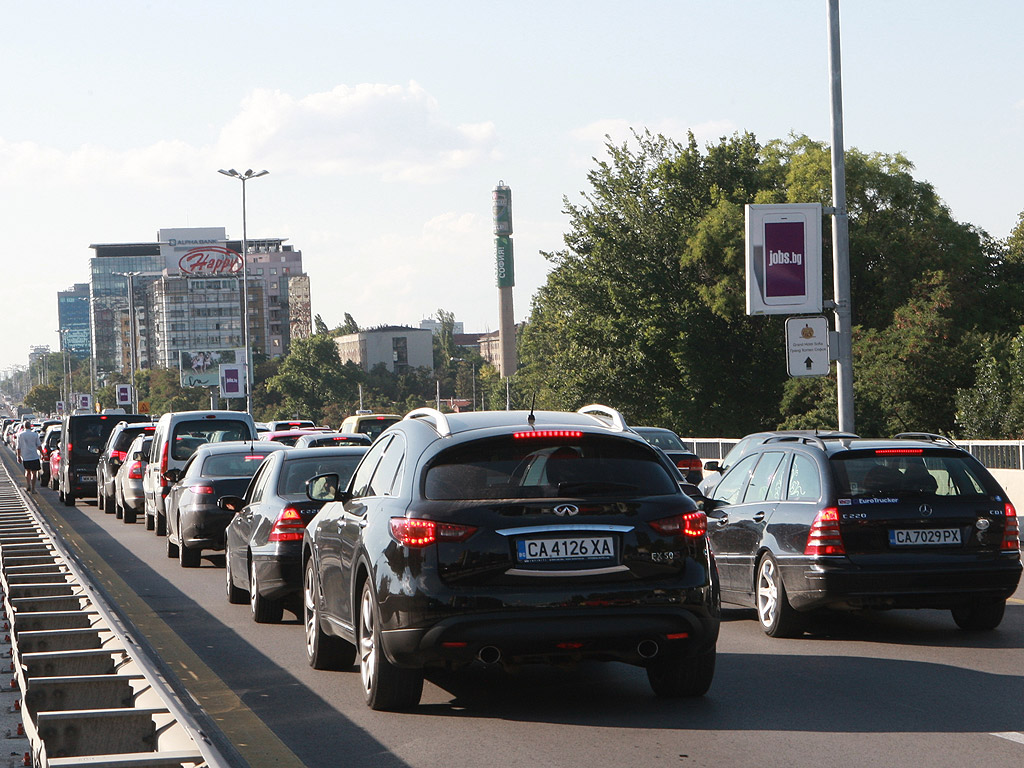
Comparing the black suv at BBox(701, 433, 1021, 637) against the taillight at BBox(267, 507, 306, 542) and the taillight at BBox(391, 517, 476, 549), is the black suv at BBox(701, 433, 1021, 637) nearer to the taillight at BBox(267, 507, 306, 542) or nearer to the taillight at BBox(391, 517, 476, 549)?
the taillight at BBox(391, 517, 476, 549)

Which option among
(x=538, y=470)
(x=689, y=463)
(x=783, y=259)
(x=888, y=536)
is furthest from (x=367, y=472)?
(x=783, y=259)

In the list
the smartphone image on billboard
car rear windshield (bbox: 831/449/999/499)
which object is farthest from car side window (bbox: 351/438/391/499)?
the smartphone image on billboard

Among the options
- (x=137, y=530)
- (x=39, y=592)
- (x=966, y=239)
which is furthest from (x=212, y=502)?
(x=966, y=239)

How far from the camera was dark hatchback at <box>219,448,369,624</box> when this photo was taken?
478 inches

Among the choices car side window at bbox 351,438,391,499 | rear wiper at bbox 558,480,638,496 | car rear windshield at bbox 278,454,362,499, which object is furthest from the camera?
car rear windshield at bbox 278,454,362,499

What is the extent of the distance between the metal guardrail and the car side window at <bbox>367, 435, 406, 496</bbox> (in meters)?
1.55

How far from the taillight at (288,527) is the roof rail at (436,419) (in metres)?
3.75

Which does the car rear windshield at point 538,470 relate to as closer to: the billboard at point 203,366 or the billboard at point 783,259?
the billboard at point 783,259

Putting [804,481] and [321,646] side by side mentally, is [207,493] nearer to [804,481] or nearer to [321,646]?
[321,646]

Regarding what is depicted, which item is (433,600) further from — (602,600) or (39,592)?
(39,592)

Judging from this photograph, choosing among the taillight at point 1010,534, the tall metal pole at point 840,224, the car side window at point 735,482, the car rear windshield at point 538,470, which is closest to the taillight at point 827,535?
the taillight at point 1010,534

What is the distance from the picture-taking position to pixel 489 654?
7.56m

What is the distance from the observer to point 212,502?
17422 millimetres

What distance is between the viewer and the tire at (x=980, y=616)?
1100 centimetres
